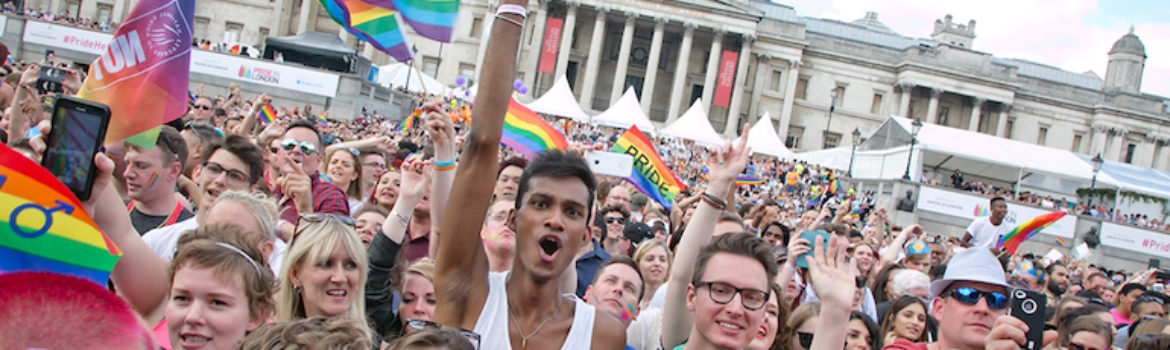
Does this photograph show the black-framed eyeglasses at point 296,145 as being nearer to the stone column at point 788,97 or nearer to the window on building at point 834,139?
the stone column at point 788,97

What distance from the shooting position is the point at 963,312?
3.55 m

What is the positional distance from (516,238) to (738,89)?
53346 mm

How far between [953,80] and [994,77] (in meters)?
3.92

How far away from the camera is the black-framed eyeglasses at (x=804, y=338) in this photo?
443cm

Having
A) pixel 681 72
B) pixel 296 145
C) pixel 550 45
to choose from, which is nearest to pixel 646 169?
pixel 296 145

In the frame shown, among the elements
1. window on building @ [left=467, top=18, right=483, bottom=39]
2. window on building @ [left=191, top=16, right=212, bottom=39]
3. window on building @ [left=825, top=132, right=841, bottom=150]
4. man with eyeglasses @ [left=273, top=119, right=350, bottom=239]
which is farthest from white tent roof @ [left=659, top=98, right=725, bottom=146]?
window on building @ [left=191, top=16, right=212, bottom=39]

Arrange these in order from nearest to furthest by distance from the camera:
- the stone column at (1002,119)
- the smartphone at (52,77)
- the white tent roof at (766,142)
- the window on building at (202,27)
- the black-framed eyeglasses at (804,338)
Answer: the black-framed eyeglasses at (804,338) < the smartphone at (52,77) < the white tent roof at (766,142) < the window on building at (202,27) < the stone column at (1002,119)

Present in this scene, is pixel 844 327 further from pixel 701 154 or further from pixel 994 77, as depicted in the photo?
pixel 994 77

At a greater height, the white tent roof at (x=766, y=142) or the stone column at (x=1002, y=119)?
the stone column at (x=1002, y=119)

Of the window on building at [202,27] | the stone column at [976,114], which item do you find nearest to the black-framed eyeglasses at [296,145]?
the window on building at [202,27]

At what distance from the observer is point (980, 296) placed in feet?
11.7

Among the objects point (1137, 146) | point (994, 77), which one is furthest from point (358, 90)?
point (1137, 146)

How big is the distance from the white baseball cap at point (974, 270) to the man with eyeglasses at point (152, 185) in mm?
4046

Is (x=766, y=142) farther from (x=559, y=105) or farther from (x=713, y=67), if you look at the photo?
(x=713, y=67)
